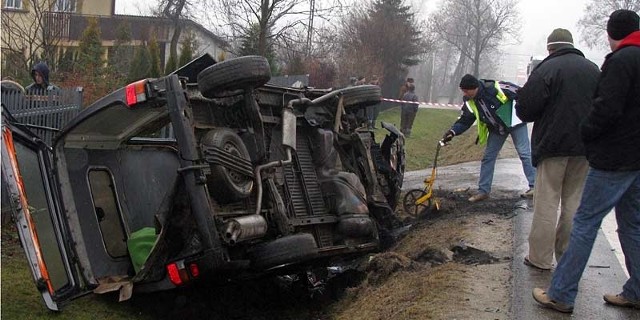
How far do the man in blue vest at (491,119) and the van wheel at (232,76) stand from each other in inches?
136

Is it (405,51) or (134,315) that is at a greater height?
(405,51)

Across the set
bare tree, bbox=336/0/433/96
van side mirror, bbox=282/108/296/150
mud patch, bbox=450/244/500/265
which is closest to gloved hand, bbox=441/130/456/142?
mud patch, bbox=450/244/500/265

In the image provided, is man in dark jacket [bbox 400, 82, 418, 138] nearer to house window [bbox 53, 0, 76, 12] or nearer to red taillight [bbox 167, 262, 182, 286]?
house window [bbox 53, 0, 76, 12]

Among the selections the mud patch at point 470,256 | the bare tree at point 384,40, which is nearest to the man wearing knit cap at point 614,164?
the mud patch at point 470,256

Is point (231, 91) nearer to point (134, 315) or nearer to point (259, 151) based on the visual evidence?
point (259, 151)

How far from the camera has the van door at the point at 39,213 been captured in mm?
4754

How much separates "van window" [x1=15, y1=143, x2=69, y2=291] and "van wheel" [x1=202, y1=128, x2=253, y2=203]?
3.85 ft

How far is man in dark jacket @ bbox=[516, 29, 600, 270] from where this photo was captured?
17.0ft

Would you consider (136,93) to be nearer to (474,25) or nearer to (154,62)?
(154,62)

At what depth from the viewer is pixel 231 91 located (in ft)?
18.8

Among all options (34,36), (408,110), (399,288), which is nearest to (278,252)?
(399,288)

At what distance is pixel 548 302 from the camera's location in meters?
4.59

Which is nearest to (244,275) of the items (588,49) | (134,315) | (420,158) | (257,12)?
(134,315)

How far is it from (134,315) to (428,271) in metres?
2.38
